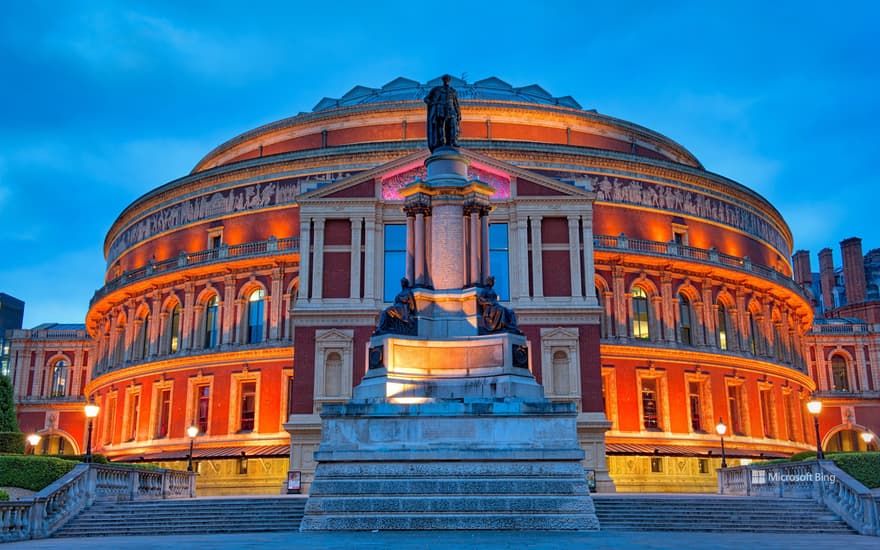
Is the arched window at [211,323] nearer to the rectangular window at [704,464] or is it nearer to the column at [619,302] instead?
the column at [619,302]

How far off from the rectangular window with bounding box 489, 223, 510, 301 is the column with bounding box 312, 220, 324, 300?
8456 millimetres

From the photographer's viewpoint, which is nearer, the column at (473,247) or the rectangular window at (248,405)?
the column at (473,247)

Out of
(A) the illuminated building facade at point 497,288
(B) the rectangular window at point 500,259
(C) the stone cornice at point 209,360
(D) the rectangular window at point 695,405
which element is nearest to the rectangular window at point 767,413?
(A) the illuminated building facade at point 497,288

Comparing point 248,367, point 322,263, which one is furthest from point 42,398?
point 322,263

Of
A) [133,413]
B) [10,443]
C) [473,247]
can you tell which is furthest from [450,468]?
[133,413]

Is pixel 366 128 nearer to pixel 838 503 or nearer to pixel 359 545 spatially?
pixel 838 503

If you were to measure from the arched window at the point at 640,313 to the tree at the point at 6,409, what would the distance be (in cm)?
3306

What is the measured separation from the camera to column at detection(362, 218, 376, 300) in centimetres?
4512

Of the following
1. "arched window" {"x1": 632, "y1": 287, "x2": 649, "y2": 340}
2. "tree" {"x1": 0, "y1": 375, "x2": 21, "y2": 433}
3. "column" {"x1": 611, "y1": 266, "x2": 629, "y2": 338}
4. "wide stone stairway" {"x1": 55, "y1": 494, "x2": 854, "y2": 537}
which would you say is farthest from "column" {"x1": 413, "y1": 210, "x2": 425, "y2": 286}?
"arched window" {"x1": 632, "y1": 287, "x2": 649, "y2": 340}

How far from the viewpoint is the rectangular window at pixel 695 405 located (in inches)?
2080

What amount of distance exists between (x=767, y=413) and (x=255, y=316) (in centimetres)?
3227

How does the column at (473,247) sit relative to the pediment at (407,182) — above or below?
below

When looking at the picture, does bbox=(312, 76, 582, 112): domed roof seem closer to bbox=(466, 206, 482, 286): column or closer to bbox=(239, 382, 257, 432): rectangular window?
bbox=(239, 382, 257, 432): rectangular window

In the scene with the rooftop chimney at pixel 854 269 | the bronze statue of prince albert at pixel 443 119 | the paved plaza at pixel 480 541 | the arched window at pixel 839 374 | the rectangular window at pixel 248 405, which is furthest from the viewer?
the rooftop chimney at pixel 854 269
